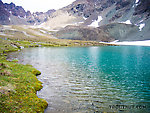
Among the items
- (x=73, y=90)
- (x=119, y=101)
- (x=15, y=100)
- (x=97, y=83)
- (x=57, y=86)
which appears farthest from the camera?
(x=97, y=83)

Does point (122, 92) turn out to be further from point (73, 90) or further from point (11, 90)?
point (11, 90)

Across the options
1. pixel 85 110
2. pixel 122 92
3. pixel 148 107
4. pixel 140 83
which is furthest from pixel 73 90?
pixel 140 83

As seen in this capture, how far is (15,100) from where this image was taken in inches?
538

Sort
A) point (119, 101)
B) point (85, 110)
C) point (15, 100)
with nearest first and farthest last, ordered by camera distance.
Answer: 1. point (15, 100)
2. point (85, 110)
3. point (119, 101)

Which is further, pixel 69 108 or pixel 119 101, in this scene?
pixel 119 101

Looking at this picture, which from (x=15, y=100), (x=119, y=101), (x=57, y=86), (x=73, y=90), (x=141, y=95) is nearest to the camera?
(x=15, y=100)

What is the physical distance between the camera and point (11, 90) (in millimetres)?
14945

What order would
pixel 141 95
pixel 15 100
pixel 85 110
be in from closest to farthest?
pixel 15 100, pixel 85 110, pixel 141 95

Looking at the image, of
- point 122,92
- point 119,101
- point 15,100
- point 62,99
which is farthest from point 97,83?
point 15,100

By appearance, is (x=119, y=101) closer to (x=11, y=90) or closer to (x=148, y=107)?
(x=148, y=107)

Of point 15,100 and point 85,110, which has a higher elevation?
point 15,100

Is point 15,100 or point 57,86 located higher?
point 15,100

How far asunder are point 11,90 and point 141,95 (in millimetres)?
19123

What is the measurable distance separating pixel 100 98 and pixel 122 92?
4734mm
